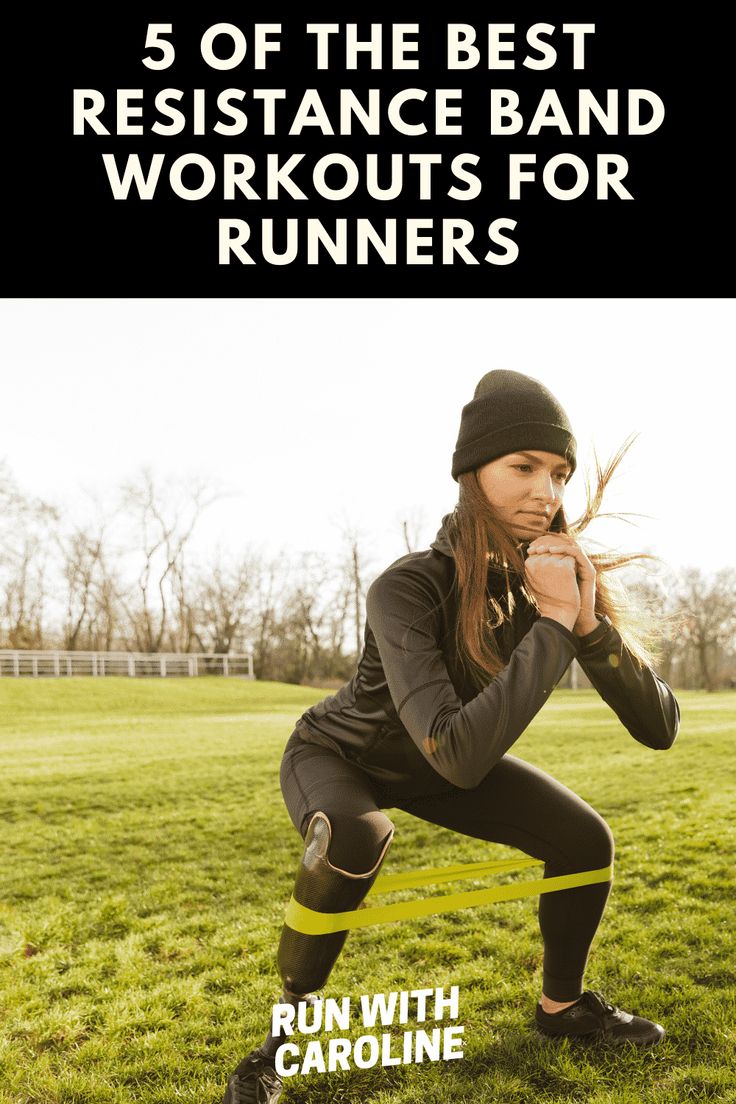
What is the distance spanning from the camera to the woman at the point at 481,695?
6.95 ft

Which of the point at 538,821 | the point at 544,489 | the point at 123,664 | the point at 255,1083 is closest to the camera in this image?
the point at 544,489

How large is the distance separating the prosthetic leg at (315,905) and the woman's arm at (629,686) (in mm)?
797

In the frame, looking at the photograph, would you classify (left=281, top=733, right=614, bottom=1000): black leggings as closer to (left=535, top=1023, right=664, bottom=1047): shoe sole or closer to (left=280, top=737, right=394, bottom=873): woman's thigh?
(left=280, top=737, right=394, bottom=873): woman's thigh

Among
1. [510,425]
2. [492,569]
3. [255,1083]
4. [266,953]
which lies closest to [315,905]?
[255,1083]

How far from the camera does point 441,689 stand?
214cm

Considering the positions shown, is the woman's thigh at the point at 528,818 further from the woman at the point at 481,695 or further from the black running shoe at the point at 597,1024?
the black running shoe at the point at 597,1024

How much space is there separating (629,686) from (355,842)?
3.06ft

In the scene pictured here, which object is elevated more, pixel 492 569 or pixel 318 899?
pixel 492 569

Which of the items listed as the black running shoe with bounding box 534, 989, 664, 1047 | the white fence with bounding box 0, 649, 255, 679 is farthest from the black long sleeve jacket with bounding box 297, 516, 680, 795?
the white fence with bounding box 0, 649, 255, 679

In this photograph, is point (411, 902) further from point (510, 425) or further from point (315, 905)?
point (510, 425)

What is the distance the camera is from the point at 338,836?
229cm

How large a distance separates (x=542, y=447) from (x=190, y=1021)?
275cm

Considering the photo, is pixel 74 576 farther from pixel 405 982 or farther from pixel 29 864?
pixel 405 982

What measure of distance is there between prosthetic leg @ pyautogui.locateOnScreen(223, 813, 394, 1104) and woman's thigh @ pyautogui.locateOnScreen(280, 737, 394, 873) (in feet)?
0.09
